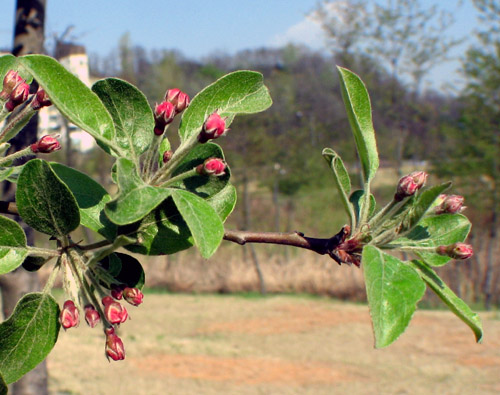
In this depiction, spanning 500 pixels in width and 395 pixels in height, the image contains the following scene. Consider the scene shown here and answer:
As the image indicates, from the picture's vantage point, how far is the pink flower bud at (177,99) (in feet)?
2.83

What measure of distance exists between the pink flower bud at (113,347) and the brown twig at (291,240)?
22 centimetres

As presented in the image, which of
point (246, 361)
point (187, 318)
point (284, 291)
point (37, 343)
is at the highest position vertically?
point (37, 343)

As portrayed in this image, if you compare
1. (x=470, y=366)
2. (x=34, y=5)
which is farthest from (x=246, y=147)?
(x=34, y=5)

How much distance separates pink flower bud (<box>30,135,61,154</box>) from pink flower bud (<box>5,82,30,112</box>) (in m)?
0.07

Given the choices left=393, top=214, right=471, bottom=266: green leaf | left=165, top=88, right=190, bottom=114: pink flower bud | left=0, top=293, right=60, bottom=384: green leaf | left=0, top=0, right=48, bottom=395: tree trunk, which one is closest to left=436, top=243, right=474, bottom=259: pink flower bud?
left=393, top=214, right=471, bottom=266: green leaf

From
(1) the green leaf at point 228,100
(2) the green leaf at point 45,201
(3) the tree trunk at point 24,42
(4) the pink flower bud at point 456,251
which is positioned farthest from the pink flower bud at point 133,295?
(3) the tree trunk at point 24,42

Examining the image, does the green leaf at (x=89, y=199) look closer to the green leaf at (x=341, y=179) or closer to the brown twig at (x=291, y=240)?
the brown twig at (x=291, y=240)

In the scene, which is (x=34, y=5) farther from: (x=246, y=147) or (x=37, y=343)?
(x=246, y=147)

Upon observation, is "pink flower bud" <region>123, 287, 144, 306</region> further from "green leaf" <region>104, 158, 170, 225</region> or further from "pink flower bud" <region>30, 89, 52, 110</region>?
"pink flower bud" <region>30, 89, 52, 110</region>

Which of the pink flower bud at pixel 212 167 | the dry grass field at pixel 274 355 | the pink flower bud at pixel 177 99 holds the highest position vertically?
the pink flower bud at pixel 177 99

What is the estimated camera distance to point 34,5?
11.3 ft

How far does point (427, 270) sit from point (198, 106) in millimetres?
420

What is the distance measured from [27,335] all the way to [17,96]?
0.39m

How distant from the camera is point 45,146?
Result: 3.22ft
